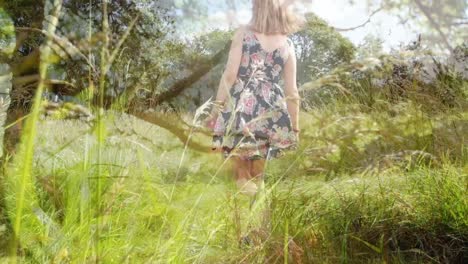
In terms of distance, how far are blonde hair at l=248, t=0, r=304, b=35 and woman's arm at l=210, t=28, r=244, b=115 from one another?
91mm

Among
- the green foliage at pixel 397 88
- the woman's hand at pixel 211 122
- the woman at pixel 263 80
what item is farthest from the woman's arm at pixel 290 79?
the green foliage at pixel 397 88

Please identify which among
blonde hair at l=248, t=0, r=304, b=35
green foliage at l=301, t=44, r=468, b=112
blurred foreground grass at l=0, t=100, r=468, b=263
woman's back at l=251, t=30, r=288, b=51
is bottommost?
blurred foreground grass at l=0, t=100, r=468, b=263

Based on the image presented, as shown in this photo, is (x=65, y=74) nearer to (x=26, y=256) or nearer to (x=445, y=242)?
(x=26, y=256)

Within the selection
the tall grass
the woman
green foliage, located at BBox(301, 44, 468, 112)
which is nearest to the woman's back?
the woman

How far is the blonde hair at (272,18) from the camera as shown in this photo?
259 centimetres

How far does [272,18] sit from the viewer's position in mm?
2635

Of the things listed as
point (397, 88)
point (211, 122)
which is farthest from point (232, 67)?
point (397, 88)

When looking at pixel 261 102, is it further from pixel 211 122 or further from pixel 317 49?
pixel 317 49

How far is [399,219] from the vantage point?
5.88 feet

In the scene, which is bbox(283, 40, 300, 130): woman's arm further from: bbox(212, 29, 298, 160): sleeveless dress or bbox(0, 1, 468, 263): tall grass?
bbox(0, 1, 468, 263): tall grass

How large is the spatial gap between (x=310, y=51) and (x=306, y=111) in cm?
77

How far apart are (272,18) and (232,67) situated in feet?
1.04

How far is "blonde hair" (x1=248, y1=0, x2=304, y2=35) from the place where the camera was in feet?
8.50

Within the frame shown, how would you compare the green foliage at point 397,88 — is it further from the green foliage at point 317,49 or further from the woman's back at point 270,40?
the woman's back at point 270,40
